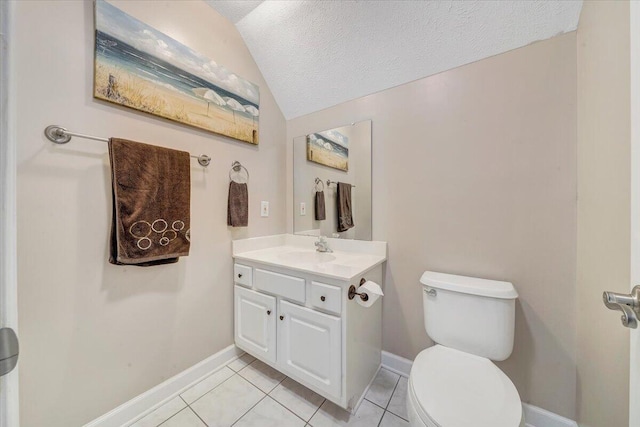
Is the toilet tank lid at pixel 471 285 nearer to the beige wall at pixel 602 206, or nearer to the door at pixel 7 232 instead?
the beige wall at pixel 602 206

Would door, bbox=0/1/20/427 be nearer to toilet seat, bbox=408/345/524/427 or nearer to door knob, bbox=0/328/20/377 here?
door knob, bbox=0/328/20/377

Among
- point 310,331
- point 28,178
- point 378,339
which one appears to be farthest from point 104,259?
point 378,339

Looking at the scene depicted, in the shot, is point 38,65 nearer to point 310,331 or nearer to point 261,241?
point 261,241

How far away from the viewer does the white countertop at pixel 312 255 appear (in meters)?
1.24

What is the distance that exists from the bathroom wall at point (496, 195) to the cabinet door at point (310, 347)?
1.87 feet

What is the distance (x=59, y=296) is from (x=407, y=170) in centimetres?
188

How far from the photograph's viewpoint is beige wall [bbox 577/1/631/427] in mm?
728

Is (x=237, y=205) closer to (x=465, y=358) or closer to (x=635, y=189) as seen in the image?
(x=465, y=358)

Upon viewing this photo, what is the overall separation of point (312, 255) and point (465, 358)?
40.7 inches

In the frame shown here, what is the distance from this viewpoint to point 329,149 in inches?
72.2

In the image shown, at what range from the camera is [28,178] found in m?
0.91

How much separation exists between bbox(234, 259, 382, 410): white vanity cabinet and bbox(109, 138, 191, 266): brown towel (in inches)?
19.7

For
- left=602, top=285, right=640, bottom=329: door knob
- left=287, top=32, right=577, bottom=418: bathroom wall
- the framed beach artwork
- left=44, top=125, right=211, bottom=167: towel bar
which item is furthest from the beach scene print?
left=602, top=285, right=640, bottom=329: door knob

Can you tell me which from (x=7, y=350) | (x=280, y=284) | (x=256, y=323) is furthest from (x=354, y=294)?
(x=7, y=350)
